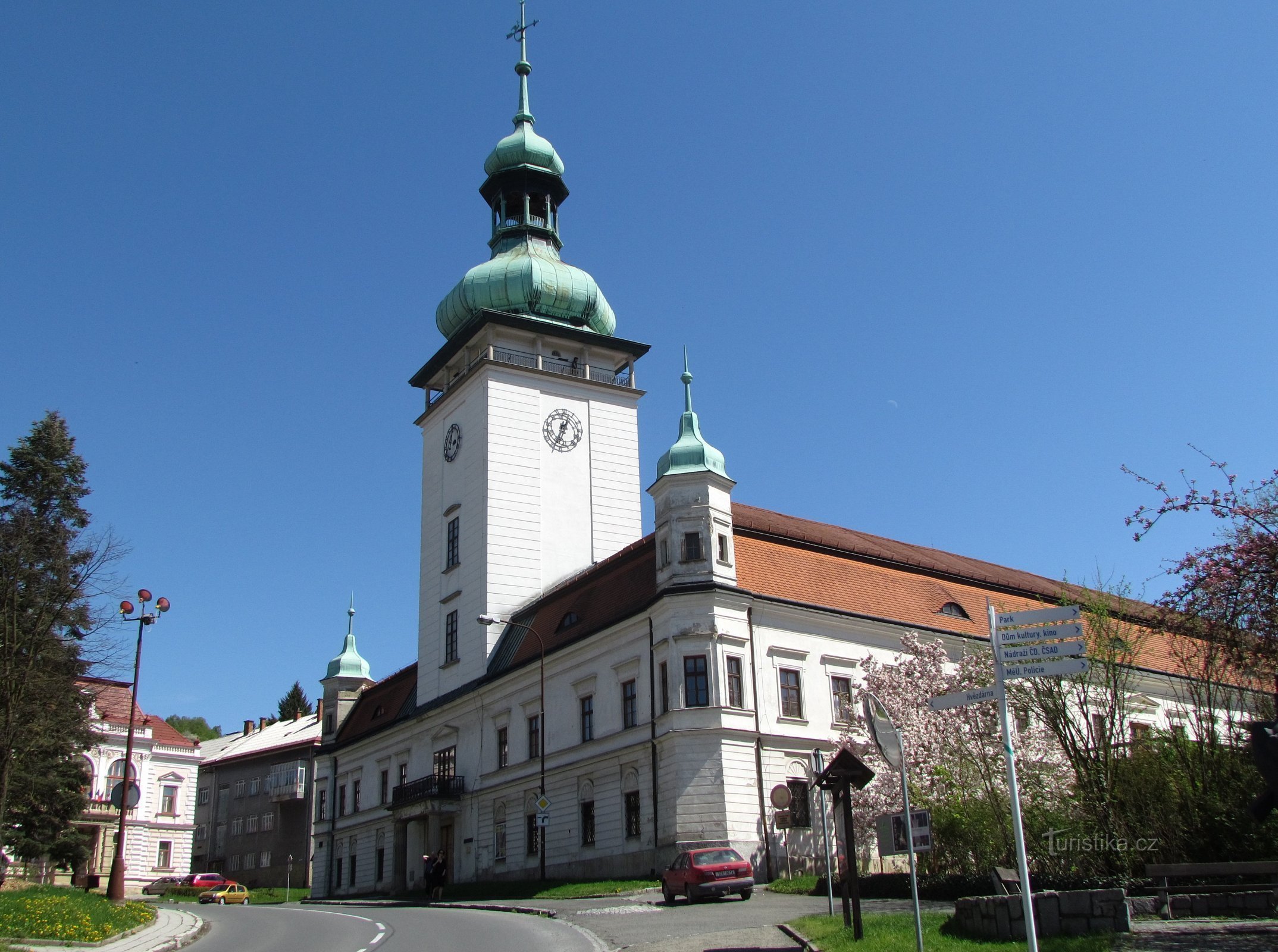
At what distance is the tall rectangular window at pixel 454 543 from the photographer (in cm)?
5309

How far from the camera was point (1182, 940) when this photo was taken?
13547 millimetres

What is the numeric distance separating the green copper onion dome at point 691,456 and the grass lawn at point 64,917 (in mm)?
20061

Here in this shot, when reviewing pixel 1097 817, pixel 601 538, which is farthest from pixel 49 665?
pixel 1097 817

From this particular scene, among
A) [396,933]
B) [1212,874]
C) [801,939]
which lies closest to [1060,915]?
[1212,874]

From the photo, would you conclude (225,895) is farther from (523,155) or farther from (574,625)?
(523,155)

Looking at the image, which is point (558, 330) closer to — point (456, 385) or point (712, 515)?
point (456, 385)

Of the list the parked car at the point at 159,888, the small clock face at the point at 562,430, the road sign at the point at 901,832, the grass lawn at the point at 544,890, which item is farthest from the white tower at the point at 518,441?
the road sign at the point at 901,832

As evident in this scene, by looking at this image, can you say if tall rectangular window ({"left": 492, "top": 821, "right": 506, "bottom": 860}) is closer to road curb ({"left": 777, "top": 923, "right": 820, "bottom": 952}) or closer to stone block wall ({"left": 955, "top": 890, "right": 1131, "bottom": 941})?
road curb ({"left": 777, "top": 923, "right": 820, "bottom": 952})

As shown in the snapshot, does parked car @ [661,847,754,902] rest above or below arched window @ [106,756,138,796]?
below

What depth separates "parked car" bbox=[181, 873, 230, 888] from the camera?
2142 inches

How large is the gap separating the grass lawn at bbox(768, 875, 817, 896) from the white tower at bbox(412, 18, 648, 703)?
20.0 metres

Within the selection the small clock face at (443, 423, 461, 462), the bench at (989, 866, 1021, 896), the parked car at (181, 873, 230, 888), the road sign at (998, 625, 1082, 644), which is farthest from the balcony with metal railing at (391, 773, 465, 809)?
the road sign at (998, 625, 1082, 644)

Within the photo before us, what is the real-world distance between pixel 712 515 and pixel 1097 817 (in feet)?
62.7

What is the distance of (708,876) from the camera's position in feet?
88.7
